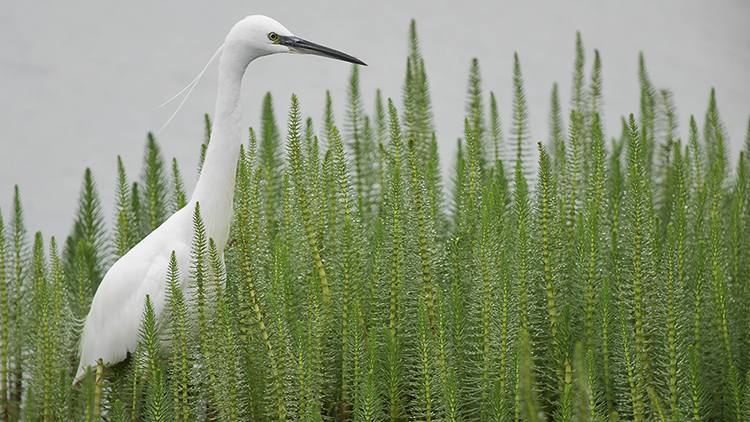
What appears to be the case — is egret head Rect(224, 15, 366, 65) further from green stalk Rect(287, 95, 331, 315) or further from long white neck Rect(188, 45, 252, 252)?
green stalk Rect(287, 95, 331, 315)

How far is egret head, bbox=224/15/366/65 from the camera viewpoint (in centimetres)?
118

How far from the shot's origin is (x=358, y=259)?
99 cm

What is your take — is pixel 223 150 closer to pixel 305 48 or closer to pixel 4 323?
pixel 305 48

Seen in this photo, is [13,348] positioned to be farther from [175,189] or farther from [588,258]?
[588,258]

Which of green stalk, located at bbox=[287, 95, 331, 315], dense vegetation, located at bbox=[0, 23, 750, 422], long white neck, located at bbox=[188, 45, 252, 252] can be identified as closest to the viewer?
dense vegetation, located at bbox=[0, 23, 750, 422]

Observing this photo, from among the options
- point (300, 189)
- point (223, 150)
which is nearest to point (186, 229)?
point (223, 150)

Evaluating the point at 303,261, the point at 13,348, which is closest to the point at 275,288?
the point at 303,261

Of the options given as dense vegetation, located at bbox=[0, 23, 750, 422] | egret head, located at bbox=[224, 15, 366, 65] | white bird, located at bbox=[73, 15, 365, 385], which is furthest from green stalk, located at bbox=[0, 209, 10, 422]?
egret head, located at bbox=[224, 15, 366, 65]

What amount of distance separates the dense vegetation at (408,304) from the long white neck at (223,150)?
0.07 m

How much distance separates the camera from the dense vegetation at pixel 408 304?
77cm

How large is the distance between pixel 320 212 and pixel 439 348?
366 millimetres

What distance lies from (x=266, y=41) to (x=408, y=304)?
581 millimetres

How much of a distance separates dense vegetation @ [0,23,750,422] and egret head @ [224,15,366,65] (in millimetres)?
131

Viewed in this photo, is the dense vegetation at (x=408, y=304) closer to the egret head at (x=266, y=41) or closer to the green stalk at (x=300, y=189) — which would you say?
the green stalk at (x=300, y=189)
